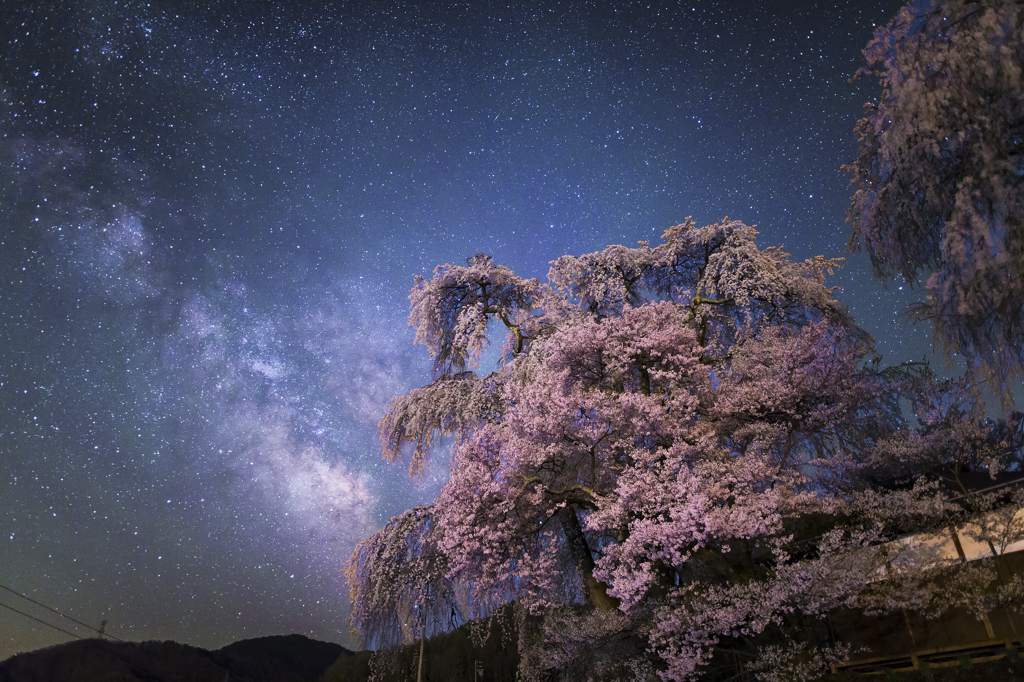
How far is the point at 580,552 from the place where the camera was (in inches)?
567

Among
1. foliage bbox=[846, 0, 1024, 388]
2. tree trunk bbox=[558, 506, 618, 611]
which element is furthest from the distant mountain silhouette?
foliage bbox=[846, 0, 1024, 388]

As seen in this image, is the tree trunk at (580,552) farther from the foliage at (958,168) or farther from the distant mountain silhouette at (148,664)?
the distant mountain silhouette at (148,664)

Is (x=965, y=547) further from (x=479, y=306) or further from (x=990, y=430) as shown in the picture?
(x=479, y=306)

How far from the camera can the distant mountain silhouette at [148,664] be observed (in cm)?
9469

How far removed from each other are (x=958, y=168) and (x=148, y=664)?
430ft

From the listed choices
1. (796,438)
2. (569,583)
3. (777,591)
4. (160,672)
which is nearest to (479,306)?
(569,583)

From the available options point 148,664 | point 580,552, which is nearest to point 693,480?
point 580,552

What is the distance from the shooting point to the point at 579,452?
12.8 metres

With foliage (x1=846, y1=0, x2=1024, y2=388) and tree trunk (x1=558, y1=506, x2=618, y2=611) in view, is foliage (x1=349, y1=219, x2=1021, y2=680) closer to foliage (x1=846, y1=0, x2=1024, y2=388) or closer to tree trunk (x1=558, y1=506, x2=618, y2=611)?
tree trunk (x1=558, y1=506, x2=618, y2=611)

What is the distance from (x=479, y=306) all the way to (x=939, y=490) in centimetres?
1152

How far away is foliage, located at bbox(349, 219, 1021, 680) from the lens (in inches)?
426

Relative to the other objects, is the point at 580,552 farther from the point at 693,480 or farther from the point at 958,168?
the point at 958,168

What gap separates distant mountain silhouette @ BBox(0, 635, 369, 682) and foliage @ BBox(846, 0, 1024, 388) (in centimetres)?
8541

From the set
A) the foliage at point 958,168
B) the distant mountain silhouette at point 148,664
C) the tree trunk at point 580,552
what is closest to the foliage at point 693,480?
the tree trunk at point 580,552
